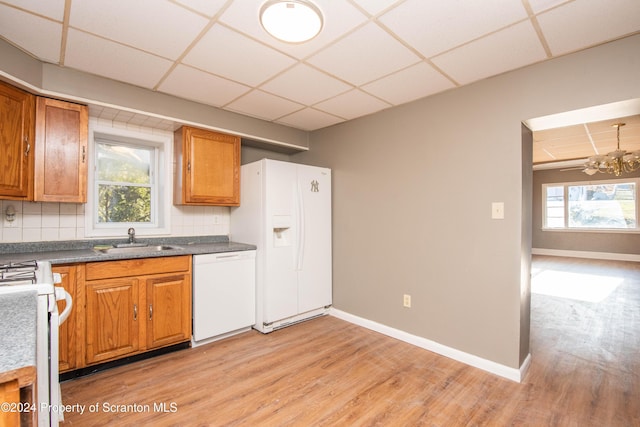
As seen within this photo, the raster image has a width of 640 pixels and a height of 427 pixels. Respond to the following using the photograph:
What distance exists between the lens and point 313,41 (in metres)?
1.91

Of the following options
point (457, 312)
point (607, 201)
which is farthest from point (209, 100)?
point (607, 201)

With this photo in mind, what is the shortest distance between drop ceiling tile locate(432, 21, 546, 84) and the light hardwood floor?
2.32 m

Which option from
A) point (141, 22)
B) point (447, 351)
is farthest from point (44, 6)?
point (447, 351)

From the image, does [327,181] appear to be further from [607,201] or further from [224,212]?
[607,201]

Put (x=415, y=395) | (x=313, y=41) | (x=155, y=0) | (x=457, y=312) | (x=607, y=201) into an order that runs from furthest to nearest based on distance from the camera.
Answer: (x=607, y=201), (x=457, y=312), (x=415, y=395), (x=313, y=41), (x=155, y=0)

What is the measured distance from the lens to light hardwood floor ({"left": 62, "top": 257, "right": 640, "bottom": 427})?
5.98 ft

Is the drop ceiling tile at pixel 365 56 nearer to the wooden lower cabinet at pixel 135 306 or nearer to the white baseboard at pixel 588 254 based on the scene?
the wooden lower cabinet at pixel 135 306

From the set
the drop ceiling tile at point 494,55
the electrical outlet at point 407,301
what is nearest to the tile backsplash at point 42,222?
the electrical outlet at point 407,301

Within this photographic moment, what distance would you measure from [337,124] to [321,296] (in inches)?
81.3

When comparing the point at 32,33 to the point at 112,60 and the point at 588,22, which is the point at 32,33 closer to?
the point at 112,60

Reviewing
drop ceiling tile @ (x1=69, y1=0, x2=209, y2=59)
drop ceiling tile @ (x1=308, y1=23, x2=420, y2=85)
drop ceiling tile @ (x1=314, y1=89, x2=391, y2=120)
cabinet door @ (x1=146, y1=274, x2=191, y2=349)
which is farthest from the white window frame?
drop ceiling tile @ (x1=308, y1=23, x2=420, y2=85)

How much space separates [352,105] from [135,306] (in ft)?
8.64

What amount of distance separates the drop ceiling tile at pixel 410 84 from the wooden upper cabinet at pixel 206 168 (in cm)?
159

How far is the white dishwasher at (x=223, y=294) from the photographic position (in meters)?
2.75
